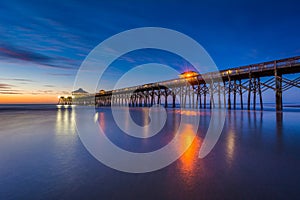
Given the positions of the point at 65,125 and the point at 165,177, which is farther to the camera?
the point at 65,125

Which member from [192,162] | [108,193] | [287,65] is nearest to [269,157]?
[192,162]

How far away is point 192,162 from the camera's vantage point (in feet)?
13.0

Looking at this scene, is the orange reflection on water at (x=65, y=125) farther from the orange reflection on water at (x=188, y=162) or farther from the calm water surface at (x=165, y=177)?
the orange reflection on water at (x=188, y=162)

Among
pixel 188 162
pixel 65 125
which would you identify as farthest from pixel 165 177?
pixel 65 125

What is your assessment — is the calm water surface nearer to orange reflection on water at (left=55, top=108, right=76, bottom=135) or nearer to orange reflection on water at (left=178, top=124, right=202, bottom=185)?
orange reflection on water at (left=178, top=124, right=202, bottom=185)

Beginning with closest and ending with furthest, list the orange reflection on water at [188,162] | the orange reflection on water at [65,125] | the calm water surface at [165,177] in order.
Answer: the calm water surface at [165,177]
the orange reflection on water at [188,162]
the orange reflection on water at [65,125]

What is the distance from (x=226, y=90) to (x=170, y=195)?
24.1 meters

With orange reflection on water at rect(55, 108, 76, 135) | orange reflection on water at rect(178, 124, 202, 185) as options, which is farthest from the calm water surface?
orange reflection on water at rect(55, 108, 76, 135)

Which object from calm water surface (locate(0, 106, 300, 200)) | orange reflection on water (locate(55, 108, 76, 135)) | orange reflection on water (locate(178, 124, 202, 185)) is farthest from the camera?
orange reflection on water (locate(55, 108, 76, 135))

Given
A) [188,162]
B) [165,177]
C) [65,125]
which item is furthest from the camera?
[65,125]

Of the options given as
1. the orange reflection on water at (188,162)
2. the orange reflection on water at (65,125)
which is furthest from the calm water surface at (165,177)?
the orange reflection on water at (65,125)

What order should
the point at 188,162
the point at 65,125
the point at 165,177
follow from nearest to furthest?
1. the point at 165,177
2. the point at 188,162
3. the point at 65,125

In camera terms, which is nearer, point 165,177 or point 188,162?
point 165,177

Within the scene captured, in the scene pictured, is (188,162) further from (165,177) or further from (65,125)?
(65,125)
